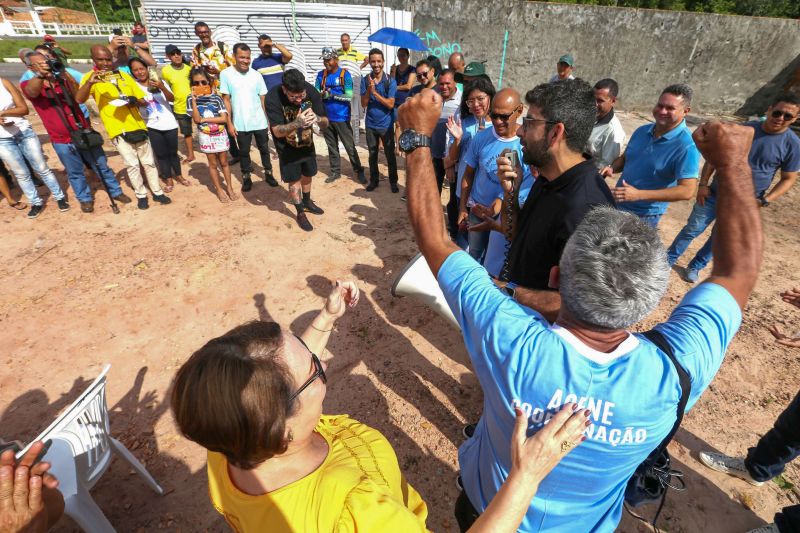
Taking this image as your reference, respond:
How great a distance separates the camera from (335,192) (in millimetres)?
7055

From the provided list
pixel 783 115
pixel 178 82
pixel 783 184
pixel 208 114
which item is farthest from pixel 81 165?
pixel 783 184

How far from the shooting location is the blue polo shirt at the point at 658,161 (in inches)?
135

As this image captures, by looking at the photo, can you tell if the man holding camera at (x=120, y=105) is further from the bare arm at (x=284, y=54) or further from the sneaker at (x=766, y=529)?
the sneaker at (x=766, y=529)

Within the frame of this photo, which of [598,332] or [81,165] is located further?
[81,165]

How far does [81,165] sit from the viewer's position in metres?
5.70

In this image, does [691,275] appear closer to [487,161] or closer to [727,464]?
[727,464]

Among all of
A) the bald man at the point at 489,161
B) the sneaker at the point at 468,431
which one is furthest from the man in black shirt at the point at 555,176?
the sneaker at the point at 468,431

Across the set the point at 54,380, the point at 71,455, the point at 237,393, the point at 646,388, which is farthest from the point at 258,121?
the point at 646,388

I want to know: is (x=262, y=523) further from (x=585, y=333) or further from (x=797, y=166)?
(x=797, y=166)

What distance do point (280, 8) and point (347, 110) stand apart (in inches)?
207

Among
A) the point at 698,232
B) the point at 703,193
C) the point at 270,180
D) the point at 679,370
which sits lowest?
the point at 270,180

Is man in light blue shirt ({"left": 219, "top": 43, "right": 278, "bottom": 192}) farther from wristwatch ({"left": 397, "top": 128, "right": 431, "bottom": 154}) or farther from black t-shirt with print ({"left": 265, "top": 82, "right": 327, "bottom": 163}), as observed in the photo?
wristwatch ({"left": 397, "top": 128, "right": 431, "bottom": 154})

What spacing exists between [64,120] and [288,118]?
3.09 metres

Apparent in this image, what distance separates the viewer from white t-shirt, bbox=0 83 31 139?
505cm
